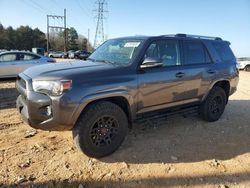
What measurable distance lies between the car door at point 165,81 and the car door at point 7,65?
9.45m

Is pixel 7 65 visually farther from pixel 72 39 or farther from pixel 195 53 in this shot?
pixel 72 39

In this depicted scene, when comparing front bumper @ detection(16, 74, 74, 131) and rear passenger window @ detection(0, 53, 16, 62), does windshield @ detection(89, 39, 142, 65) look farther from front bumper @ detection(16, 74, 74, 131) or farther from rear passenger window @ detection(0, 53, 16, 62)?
rear passenger window @ detection(0, 53, 16, 62)

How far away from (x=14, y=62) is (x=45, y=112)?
9.84m

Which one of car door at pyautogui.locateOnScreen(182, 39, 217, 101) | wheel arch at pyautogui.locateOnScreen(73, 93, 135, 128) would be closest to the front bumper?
wheel arch at pyautogui.locateOnScreen(73, 93, 135, 128)

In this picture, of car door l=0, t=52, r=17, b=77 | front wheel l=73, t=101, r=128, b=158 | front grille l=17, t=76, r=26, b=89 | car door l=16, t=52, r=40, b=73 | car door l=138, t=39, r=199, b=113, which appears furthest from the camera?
car door l=16, t=52, r=40, b=73

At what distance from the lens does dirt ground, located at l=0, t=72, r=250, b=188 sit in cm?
367

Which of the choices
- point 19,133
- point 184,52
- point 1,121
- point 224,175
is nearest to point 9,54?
point 1,121

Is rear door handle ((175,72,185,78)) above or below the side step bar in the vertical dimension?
above

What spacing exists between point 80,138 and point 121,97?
0.90m

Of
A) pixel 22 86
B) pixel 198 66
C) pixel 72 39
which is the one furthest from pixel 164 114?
pixel 72 39

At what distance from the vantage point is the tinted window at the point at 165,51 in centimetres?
486

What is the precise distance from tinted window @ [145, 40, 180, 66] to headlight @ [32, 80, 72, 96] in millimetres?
1614

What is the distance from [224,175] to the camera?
12.9 ft

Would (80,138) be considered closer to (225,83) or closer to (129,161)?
(129,161)
